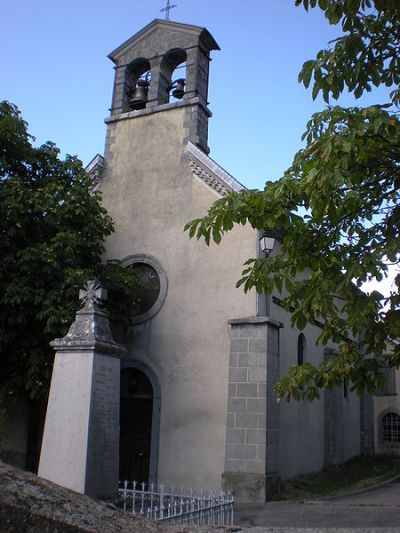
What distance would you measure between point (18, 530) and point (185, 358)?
38.5 ft

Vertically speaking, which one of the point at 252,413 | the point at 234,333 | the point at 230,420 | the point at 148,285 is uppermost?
the point at 148,285

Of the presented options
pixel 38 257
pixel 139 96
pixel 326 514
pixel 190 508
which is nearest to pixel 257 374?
pixel 326 514

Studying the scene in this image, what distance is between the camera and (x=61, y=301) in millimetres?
11656

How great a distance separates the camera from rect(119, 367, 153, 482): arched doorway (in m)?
13.3

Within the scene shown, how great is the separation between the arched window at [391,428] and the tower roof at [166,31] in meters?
16.3

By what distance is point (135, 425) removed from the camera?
1377 cm

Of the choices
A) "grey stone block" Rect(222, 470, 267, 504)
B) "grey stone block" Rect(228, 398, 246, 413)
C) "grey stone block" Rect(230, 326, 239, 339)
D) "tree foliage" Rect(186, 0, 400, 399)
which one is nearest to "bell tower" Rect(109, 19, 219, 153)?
"grey stone block" Rect(230, 326, 239, 339)

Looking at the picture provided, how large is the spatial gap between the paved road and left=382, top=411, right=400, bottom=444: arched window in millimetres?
11496

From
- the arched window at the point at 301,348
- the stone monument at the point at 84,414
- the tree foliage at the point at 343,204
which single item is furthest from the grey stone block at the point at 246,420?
the tree foliage at the point at 343,204

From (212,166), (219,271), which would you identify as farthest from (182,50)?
(219,271)

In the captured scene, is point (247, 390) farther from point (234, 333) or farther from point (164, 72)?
point (164, 72)

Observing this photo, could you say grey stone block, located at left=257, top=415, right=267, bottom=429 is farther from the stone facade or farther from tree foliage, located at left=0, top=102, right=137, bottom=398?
tree foliage, located at left=0, top=102, right=137, bottom=398

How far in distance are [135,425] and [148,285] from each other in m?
3.54

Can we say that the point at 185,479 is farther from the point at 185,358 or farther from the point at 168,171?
the point at 168,171
